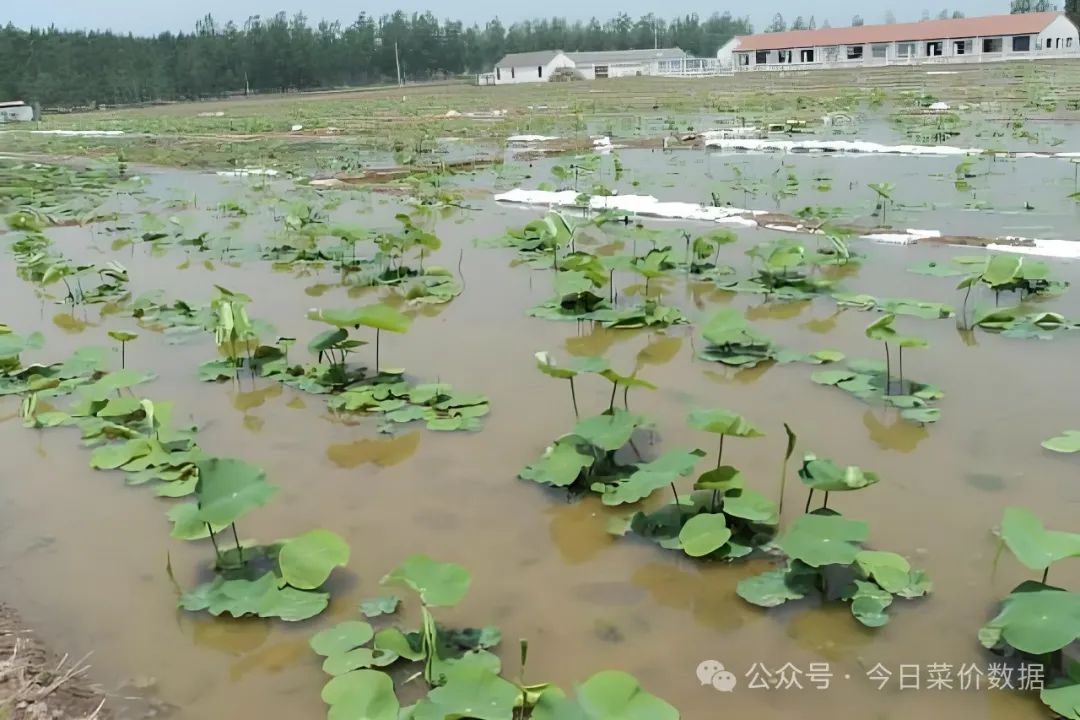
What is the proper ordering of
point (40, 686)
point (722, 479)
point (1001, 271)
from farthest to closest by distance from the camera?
point (1001, 271), point (722, 479), point (40, 686)

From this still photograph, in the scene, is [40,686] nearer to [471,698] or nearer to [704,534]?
[471,698]

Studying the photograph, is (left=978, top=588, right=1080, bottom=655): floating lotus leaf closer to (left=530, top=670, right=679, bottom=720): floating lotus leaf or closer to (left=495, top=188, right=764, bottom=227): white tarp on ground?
(left=530, top=670, right=679, bottom=720): floating lotus leaf

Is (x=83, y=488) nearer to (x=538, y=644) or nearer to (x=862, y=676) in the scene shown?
(x=538, y=644)

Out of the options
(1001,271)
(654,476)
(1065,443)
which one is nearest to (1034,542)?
(654,476)

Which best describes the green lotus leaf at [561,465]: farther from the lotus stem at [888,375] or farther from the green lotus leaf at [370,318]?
the lotus stem at [888,375]

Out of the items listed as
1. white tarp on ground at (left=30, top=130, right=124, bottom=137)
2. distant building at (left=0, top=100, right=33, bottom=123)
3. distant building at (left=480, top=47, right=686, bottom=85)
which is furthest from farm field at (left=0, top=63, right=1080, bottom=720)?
distant building at (left=480, top=47, right=686, bottom=85)

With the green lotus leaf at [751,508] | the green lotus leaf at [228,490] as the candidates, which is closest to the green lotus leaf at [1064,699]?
the green lotus leaf at [751,508]

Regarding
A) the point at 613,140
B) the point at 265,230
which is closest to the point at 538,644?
the point at 265,230
